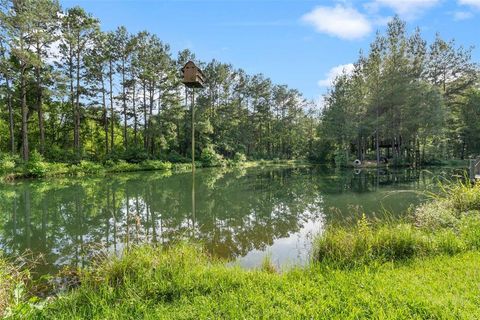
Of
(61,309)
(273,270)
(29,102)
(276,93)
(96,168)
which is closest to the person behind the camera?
(61,309)

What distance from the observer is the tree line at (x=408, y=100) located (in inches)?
995

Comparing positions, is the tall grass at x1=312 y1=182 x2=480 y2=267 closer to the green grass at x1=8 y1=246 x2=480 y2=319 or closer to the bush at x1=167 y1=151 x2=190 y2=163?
the green grass at x1=8 y1=246 x2=480 y2=319

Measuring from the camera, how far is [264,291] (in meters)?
2.90

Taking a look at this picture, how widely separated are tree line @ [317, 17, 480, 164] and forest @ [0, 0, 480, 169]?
94 millimetres

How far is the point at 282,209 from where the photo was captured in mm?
8906

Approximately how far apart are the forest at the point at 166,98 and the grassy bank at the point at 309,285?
19639 millimetres

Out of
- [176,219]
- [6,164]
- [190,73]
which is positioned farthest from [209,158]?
[190,73]

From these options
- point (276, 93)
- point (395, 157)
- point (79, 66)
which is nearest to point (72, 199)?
point (79, 66)

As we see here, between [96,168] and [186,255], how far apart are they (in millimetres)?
19944

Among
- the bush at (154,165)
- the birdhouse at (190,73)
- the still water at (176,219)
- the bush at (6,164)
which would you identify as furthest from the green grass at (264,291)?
the bush at (154,165)

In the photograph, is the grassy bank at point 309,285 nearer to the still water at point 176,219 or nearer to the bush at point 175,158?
the still water at point 176,219

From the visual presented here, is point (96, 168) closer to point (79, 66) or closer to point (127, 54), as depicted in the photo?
point (79, 66)

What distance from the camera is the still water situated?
5242mm

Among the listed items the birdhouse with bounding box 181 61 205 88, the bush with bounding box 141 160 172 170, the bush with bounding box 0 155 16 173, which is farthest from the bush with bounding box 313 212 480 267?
the bush with bounding box 141 160 172 170
